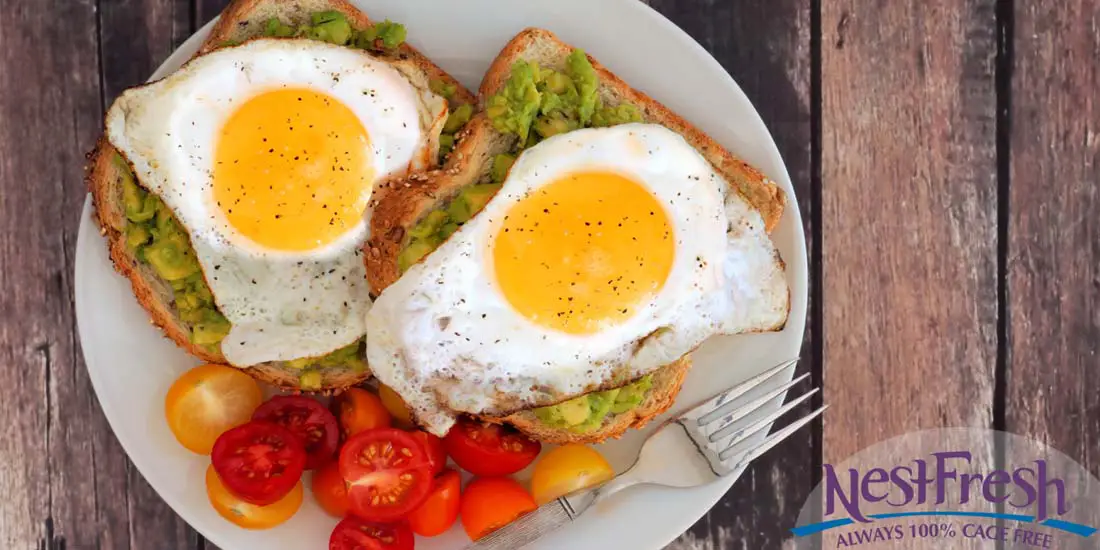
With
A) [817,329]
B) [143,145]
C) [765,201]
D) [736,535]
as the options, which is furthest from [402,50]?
[736,535]

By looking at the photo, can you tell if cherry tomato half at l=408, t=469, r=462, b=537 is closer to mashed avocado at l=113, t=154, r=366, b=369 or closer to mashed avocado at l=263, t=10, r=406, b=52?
mashed avocado at l=113, t=154, r=366, b=369

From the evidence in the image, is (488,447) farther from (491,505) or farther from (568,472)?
(568,472)

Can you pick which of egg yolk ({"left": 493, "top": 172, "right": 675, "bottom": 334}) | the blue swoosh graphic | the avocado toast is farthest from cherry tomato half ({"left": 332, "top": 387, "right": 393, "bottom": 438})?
the blue swoosh graphic

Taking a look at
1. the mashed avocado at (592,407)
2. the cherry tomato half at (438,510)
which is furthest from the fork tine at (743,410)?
the cherry tomato half at (438,510)

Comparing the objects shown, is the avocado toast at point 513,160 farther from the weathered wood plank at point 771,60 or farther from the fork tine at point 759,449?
the weathered wood plank at point 771,60

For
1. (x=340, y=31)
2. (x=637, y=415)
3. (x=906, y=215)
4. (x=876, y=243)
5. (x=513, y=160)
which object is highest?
(x=340, y=31)

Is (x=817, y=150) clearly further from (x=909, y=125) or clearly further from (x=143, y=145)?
(x=143, y=145)

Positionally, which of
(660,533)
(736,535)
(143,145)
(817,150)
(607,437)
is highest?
(143,145)

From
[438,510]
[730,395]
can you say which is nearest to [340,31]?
[438,510]
